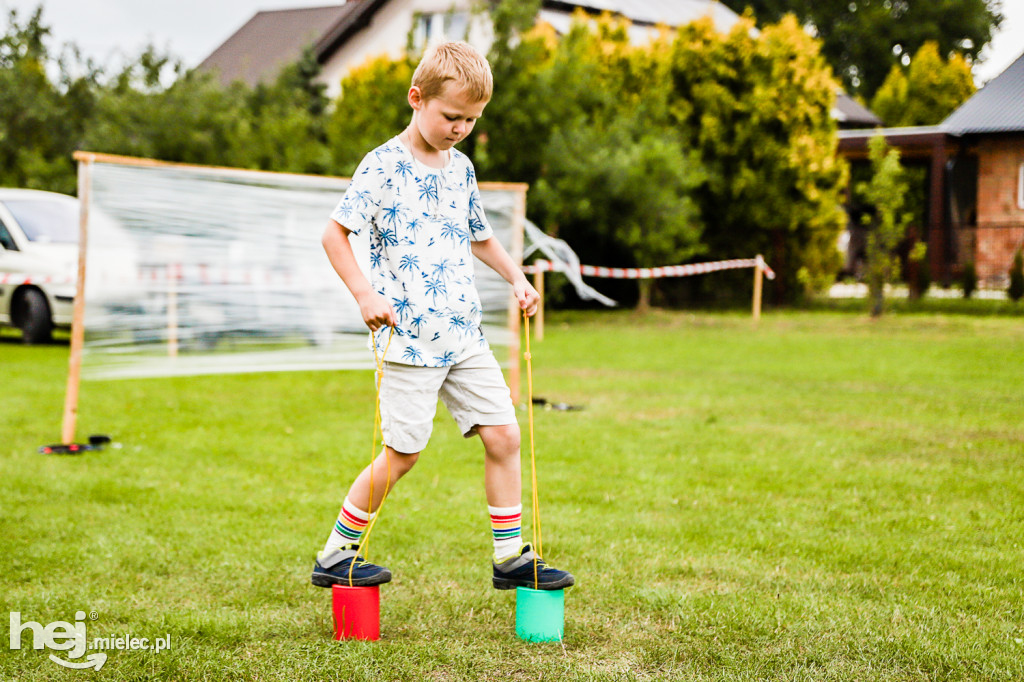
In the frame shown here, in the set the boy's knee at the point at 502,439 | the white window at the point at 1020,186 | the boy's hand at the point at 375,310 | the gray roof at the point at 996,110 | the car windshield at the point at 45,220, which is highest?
Result: the gray roof at the point at 996,110

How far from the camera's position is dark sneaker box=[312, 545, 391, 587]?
3.05 meters

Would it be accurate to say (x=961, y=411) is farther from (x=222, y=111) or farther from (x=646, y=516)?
(x=222, y=111)

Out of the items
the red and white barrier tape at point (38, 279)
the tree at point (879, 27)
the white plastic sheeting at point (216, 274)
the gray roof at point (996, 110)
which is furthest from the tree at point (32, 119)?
the tree at point (879, 27)

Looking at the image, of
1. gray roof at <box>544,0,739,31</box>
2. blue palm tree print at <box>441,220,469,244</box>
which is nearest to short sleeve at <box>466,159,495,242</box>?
Result: blue palm tree print at <box>441,220,469,244</box>

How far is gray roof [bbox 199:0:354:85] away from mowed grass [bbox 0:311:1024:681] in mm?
33266

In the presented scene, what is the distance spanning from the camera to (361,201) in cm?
304

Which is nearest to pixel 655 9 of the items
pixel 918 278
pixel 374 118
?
pixel 918 278

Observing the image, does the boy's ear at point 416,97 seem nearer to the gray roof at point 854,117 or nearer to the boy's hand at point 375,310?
the boy's hand at point 375,310

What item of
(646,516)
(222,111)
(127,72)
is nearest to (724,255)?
(222,111)

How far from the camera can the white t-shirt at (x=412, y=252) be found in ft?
10.1

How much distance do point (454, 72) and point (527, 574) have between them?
1477 mm

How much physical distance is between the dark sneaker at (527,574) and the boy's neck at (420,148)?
1.21 meters

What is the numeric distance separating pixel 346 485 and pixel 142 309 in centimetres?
203

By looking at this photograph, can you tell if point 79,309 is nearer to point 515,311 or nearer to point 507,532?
point 515,311
